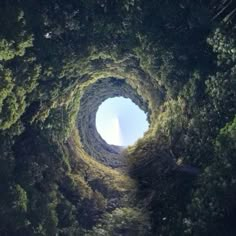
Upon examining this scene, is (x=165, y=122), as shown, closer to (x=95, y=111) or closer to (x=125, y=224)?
(x=125, y=224)

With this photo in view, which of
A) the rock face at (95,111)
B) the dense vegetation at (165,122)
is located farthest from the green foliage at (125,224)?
the rock face at (95,111)

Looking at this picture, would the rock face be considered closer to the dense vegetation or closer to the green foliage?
the dense vegetation

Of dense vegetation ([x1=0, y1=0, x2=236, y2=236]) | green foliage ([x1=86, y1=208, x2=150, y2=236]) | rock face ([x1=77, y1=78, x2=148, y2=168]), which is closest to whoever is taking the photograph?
dense vegetation ([x1=0, y1=0, x2=236, y2=236])

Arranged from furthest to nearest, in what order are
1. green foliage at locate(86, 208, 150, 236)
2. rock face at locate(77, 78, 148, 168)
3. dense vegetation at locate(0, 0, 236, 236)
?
rock face at locate(77, 78, 148, 168)
green foliage at locate(86, 208, 150, 236)
dense vegetation at locate(0, 0, 236, 236)

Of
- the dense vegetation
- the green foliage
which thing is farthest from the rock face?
the green foliage

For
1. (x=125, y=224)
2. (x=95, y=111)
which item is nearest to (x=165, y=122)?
(x=125, y=224)

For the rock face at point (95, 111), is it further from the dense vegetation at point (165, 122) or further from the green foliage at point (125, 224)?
the green foliage at point (125, 224)

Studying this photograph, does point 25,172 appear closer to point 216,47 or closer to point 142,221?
point 142,221
